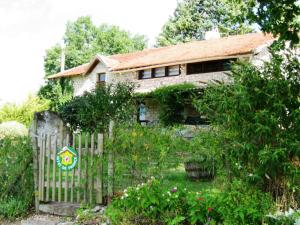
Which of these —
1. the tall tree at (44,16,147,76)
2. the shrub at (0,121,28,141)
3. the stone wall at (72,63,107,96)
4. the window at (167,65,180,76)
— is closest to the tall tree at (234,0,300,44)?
the shrub at (0,121,28,141)

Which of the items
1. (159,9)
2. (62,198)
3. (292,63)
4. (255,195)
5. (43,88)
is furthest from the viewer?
(159,9)

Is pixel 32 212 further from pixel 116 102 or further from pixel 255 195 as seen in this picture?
pixel 116 102

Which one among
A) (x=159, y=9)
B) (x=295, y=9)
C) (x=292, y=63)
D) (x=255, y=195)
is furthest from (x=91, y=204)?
(x=159, y=9)

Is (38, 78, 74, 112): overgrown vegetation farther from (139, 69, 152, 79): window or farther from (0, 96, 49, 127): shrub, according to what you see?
(139, 69, 152, 79): window

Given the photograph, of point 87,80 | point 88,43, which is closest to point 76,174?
point 87,80

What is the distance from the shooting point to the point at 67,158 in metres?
7.18

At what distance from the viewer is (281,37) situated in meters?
5.60

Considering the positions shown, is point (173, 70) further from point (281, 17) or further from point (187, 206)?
point (187, 206)

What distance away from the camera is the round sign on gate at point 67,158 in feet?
23.3

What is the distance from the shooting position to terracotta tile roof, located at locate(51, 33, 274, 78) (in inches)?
957

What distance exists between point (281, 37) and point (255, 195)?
213cm

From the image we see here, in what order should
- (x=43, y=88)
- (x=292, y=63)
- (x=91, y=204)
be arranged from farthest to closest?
1. (x=43, y=88)
2. (x=91, y=204)
3. (x=292, y=63)

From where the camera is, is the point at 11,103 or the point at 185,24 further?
the point at 185,24

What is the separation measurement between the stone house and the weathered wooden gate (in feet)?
52.7
